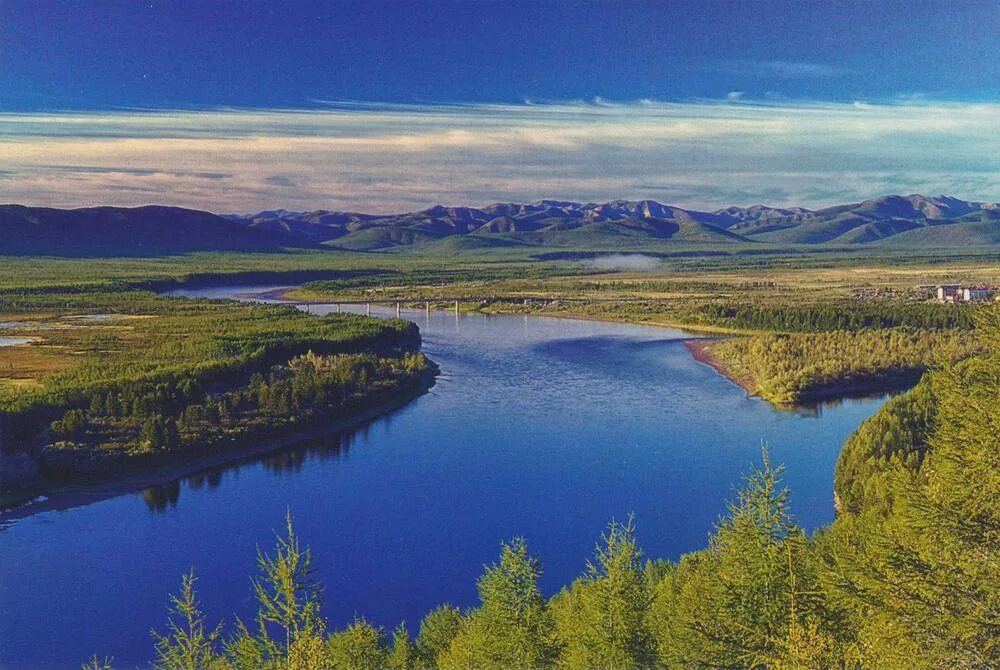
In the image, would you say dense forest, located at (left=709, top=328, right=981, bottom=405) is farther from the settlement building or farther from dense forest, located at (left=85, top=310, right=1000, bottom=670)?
dense forest, located at (left=85, top=310, right=1000, bottom=670)

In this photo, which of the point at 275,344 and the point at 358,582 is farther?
the point at 275,344

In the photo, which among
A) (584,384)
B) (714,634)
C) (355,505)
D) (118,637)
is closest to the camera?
(714,634)

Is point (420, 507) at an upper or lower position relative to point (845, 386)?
lower

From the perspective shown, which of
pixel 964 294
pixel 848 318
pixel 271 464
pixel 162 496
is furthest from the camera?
pixel 964 294

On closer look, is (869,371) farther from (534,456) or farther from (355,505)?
(355,505)

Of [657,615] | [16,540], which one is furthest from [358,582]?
[657,615]

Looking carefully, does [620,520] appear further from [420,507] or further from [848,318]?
[848,318]

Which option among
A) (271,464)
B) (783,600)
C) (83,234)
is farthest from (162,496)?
(83,234)
